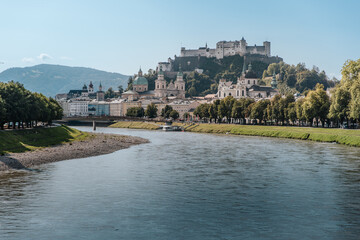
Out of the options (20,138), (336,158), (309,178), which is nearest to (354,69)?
(336,158)

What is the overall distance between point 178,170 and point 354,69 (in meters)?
55.3

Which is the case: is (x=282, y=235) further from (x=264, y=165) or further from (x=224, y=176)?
(x=264, y=165)

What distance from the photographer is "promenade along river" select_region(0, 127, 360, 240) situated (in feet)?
90.8

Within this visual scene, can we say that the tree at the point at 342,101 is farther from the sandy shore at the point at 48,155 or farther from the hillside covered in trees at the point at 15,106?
the hillside covered in trees at the point at 15,106

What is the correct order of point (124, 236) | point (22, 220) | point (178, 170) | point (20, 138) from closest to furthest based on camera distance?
point (124, 236) < point (22, 220) < point (178, 170) < point (20, 138)

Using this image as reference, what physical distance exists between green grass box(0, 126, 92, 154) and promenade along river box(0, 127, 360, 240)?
10.9m

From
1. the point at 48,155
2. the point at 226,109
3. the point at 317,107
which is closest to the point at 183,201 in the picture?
the point at 48,155

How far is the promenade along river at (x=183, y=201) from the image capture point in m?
27.7

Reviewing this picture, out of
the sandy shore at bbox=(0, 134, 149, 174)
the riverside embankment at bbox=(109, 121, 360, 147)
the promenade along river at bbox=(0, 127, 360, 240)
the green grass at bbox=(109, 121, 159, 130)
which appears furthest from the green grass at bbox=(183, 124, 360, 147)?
the sandy shore at bbox=(0, 134, 149, 174)

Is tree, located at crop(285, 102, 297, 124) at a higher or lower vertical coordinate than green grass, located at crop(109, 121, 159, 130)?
higher

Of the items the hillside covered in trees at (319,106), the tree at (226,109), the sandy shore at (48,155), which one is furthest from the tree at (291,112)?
the sandy shore at (48,155)

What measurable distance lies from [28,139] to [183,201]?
1745 inches

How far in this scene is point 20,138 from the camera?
70438mm

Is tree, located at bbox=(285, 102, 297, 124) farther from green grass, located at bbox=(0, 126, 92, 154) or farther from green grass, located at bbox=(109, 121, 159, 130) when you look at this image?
green grass, located at bbox=(0, 126, 92, 154)
